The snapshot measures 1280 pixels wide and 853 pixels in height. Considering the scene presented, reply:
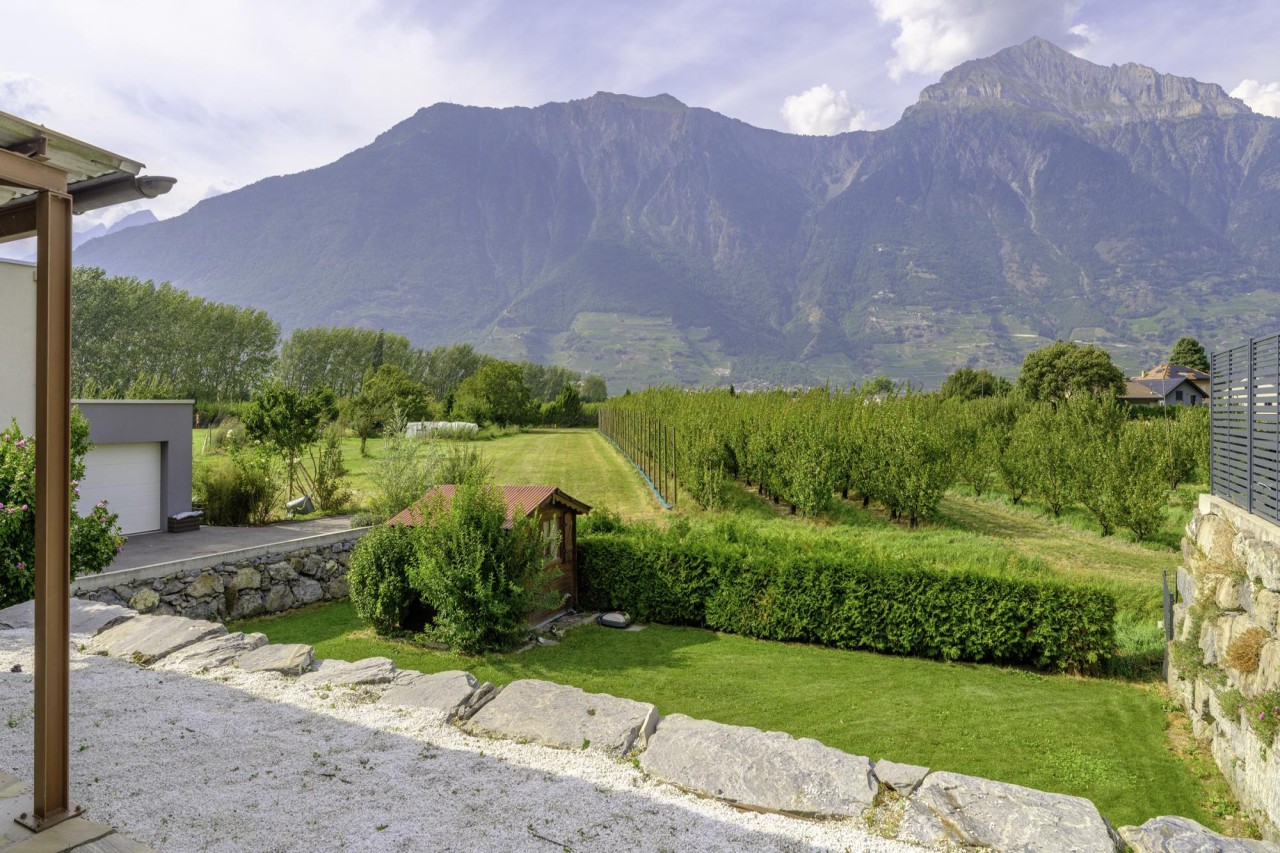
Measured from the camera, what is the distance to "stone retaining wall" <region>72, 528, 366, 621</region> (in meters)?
10.7

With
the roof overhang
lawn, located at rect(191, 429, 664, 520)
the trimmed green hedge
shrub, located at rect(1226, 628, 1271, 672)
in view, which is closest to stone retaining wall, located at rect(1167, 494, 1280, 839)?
shrub, located at rect(1226, 628, 1271, 672)

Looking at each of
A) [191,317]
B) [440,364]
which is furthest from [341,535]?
[440,364]

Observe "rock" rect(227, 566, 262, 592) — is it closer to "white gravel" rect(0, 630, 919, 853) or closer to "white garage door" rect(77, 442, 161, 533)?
"white garage door" rect(77, 442, 161, 533)

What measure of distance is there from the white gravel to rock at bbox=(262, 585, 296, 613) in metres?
7.32

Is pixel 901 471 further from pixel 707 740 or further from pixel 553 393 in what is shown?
pixel 553 393

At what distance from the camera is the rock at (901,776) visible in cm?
417

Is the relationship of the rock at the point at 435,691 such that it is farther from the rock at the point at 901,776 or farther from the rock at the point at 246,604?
the rock at the point at 246,604

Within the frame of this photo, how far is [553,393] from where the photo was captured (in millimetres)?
77812

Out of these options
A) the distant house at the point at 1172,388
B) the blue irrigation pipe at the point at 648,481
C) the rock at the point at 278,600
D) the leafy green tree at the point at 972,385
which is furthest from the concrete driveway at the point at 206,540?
the distant house at the point at 1172,388

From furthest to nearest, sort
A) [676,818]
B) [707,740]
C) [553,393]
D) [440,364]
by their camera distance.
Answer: [553,393]
[440,364]
[707,740]
[676,818]

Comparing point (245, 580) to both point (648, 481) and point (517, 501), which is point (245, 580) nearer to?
point (517, 501)

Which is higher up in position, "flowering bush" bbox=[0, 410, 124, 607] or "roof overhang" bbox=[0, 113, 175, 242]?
"roof overhang" bbox=[0, 113, 175, 242]

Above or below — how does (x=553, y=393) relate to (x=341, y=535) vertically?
above

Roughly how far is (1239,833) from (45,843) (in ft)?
23.9
